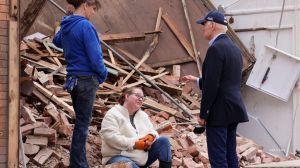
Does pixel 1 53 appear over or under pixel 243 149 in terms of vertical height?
over

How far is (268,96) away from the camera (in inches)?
501

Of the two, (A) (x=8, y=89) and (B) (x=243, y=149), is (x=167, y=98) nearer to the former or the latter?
(B) (x=243, y=149)

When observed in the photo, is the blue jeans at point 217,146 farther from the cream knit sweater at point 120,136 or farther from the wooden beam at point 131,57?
the wooden beam at point 131,57

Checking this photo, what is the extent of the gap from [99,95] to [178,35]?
318 cm

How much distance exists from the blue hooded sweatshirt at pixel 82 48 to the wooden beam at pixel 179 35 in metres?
5.97

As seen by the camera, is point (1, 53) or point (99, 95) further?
point (99, 95)

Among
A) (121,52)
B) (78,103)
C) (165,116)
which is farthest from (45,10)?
(78,103)

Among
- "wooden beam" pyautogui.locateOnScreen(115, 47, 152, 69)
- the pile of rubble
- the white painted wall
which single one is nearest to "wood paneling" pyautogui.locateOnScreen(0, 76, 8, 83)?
the pile of rubble

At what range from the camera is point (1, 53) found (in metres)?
5.35

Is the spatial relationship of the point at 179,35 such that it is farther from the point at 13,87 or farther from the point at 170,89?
the point at 13,87

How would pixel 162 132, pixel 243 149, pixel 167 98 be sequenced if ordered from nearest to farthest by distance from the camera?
1. pixel 162 132
2. pixel 243 149
3. pixel 167 98

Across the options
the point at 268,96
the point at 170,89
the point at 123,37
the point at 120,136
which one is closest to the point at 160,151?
the point at 120,136

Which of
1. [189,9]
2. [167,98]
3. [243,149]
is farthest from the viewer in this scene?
[189,9]

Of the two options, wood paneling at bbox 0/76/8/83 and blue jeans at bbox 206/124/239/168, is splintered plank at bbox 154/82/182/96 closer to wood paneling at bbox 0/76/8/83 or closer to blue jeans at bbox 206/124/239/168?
blue jeans at bbox 206/124/239/168
